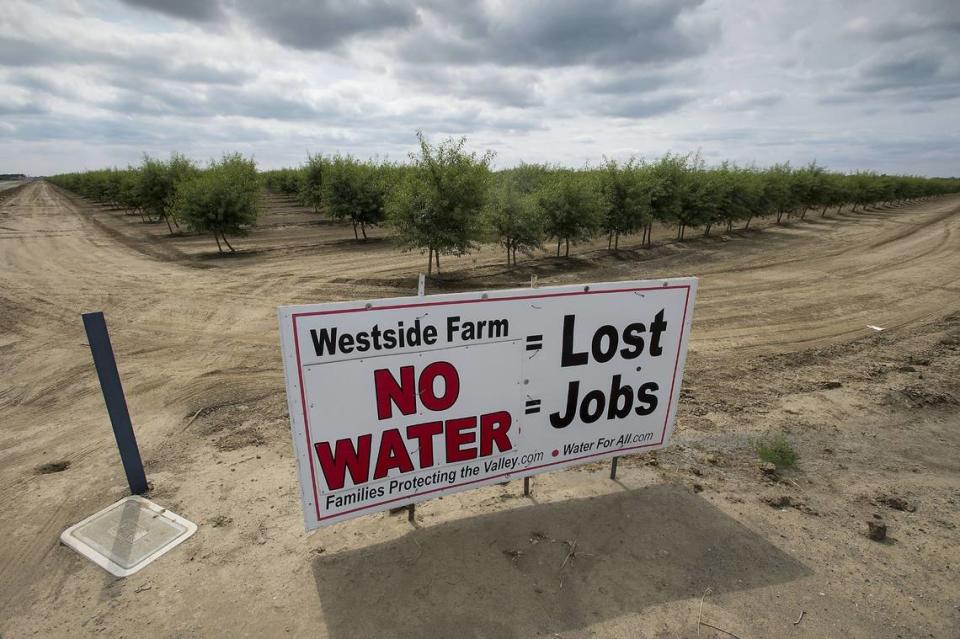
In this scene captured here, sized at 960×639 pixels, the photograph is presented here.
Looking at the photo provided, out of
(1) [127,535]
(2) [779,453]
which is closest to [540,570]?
(2) [779,453]

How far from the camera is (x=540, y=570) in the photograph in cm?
337

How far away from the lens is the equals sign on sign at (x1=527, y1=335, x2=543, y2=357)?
3600 millimetres

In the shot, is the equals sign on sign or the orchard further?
the orchard

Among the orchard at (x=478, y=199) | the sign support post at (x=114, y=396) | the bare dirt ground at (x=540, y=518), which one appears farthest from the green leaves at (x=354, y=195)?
the sign support post at (x=114, y=396)

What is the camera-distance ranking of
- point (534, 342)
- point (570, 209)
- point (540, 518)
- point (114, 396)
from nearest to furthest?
1. point (534, 342)
2. point (540, 518)
3. point (114, 396)
4. point (570, 209)

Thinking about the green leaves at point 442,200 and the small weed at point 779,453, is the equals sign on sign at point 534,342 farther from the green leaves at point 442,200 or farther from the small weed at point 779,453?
the green leaves at point 442,200

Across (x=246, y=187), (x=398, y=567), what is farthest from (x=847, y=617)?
(x=246, y=187)

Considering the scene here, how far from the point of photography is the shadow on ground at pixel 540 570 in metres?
2.97

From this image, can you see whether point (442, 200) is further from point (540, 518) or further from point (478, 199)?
point (540, 518)

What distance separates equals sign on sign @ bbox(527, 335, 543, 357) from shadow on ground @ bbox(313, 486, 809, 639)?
4.91 ft

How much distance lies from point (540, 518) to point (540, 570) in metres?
0.58

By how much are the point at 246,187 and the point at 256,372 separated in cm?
1930

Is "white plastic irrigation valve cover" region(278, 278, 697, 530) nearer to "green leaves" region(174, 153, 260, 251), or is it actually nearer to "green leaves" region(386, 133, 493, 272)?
Result: "green leaves" region(386, 133, 493, 272)

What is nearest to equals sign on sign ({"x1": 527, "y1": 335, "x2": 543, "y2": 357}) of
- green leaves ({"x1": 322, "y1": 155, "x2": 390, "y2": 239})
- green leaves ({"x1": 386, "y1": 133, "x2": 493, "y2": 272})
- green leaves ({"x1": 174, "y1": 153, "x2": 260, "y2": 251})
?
green leaves ({"x1": 386, "y1": 133, "x2": 493, "y2": 272})
